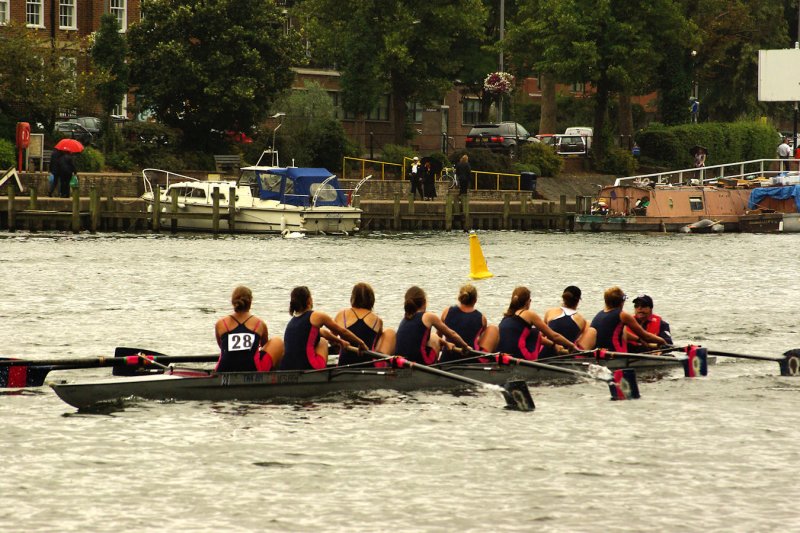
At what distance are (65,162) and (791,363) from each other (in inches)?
1341

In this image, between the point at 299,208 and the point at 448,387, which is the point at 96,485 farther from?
the point at 299,208

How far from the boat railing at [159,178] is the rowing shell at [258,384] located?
36.5 m

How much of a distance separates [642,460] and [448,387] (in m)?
4.30

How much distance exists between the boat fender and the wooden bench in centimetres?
4001

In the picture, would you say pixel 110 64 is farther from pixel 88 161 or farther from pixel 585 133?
pixel 585 133

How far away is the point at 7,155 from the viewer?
5534 centimetres

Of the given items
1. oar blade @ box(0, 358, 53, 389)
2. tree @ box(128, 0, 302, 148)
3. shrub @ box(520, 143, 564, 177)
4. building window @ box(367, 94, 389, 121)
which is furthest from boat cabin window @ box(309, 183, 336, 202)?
oar blade @ box(0, 358, 53, 389)

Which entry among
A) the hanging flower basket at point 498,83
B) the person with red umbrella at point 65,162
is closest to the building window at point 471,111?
the hanging flower basket at point 498,83

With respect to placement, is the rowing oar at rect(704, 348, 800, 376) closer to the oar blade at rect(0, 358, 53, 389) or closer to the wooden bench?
the oar blade at rect(0, 358, 53, 389)

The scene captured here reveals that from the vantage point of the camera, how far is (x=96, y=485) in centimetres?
1686

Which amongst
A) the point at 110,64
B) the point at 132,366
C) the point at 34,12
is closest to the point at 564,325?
the point at 132,366

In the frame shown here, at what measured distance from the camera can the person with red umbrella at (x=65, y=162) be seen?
173 feet

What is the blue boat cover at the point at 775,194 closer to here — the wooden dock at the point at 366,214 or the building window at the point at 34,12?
the wooden dock at the point at 366,214

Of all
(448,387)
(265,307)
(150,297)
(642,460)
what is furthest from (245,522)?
(150,297)
